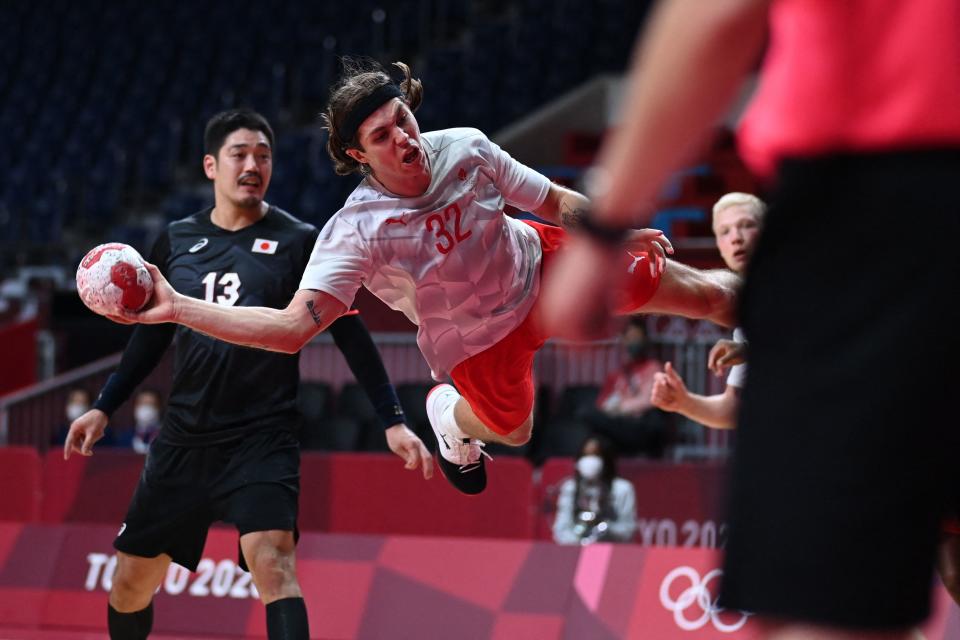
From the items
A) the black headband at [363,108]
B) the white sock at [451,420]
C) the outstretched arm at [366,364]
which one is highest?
the black headband at [363,108]

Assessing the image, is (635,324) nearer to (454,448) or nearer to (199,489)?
(454,448)

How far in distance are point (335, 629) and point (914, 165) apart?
6.01 metres

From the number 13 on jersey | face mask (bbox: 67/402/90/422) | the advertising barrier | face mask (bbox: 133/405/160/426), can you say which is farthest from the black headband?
face mask (bbox: 67/402/90/422)

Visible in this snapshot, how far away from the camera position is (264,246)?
5.22 m

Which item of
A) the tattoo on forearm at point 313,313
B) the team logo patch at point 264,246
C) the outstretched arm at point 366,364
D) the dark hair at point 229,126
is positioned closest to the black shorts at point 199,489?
the outstretched arm at point 366,364

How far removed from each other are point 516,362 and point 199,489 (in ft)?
4.41

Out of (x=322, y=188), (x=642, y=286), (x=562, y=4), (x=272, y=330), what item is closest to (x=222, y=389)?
(x=272, y=330)

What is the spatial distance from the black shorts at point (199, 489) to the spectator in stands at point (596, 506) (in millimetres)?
3543

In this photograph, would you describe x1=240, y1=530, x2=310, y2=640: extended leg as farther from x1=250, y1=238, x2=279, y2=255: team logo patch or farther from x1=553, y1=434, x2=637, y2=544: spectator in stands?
x1=553, y1=434, x2=637, y2=544: spectator in stands

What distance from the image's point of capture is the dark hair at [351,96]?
428 centimetres

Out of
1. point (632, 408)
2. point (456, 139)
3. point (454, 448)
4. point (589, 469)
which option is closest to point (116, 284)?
point (456, 139)

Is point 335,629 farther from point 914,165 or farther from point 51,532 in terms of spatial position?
point 914,165

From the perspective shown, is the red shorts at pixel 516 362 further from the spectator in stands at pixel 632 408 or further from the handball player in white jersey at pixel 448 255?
the spectator in stands at pixel 632 408

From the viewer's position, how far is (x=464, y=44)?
60.4 feet
